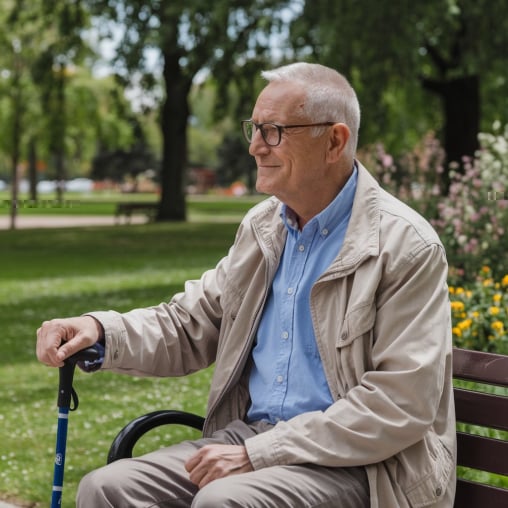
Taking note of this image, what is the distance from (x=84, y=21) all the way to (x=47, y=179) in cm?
4943

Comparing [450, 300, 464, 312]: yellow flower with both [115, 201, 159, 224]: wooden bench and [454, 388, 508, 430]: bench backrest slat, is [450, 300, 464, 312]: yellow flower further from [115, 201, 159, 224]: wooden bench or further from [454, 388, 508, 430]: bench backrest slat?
[115, 201, 159, 224]: wooden bench

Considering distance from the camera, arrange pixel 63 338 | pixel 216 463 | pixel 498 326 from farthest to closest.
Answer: pixel 498 326, pixel 63 338, pixel 216 463

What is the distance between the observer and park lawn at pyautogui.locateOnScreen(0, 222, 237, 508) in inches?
230

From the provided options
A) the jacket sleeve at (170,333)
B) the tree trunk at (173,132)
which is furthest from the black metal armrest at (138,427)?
the tree trunk at (173,132)

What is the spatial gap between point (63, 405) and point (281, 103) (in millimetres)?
1032

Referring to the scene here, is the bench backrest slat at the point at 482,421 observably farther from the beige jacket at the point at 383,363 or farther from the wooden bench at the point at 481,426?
the beige jacket at the point at 383,363

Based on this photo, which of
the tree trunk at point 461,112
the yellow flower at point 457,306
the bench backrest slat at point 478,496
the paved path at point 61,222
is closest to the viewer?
the bench backrest slat at point 478,496

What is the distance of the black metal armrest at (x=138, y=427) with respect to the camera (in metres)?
3.11

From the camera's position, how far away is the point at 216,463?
2764 mm

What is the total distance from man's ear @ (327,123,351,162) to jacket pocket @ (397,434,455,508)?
765mm

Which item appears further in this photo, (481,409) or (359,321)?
(481,409)

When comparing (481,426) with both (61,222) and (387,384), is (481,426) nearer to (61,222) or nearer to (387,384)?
(387,384)

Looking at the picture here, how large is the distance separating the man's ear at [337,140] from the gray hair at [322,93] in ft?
0.06

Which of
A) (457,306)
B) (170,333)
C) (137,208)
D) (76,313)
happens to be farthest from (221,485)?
(137,208)
